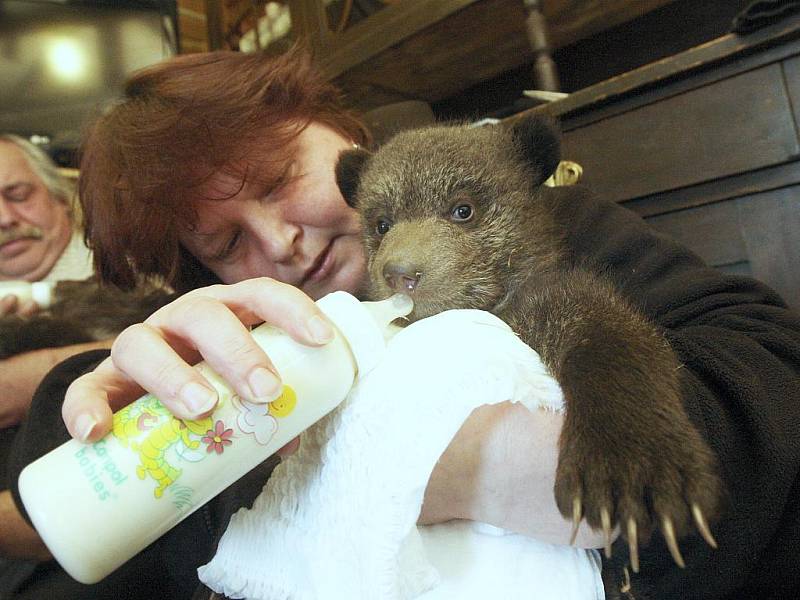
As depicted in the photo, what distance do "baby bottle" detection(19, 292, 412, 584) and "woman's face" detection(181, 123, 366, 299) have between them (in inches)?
35.9

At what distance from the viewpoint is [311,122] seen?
5.74 ft

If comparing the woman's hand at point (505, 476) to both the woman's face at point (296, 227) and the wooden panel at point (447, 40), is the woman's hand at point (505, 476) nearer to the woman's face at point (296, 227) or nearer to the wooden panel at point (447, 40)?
the woman's face at point (296, 227)

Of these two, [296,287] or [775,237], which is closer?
[296,287]

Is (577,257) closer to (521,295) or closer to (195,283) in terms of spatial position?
(521,295)

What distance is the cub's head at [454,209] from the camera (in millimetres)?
1158

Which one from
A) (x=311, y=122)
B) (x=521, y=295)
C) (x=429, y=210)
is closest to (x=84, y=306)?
(x=311, y=122)

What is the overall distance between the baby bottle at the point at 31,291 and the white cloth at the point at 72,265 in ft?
0.45

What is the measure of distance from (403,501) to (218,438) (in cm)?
24

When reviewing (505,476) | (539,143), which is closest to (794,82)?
(539,143)

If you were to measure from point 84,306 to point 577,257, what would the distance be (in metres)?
1.82

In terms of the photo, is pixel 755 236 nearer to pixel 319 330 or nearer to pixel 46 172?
pixel 319 330

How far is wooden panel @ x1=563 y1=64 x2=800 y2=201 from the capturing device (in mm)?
1828

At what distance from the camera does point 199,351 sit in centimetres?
74

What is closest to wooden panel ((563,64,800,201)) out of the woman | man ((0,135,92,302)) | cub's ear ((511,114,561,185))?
the woman
